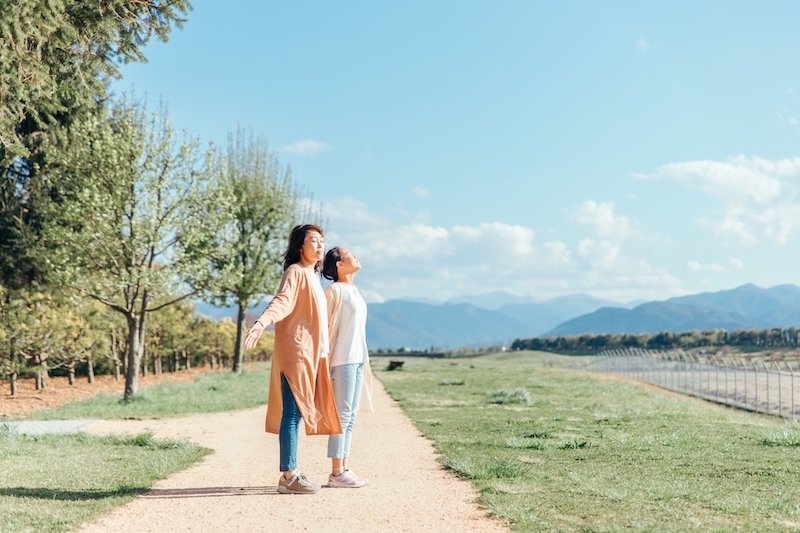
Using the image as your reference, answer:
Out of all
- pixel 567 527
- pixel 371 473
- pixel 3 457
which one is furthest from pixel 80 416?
pixel 567 527

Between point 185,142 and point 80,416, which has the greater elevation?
point 185,142

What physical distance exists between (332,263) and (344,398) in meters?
1.33

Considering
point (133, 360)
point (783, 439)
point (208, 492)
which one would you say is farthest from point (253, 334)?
point (133, 360)

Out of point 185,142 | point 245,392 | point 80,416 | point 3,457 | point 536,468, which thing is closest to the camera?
point 536,468

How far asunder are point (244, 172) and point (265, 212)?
2.17m

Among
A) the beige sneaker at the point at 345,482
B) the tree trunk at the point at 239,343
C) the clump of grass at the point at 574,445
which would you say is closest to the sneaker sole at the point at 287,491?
the beige sneaker at the point at 345,482

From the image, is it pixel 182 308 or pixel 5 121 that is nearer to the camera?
pixel 5 121

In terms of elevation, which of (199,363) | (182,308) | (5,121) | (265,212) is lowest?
(199,363)

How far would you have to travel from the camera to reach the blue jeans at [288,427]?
6.93 m

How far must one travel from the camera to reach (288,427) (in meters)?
6.93

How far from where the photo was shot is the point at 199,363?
45.8 m

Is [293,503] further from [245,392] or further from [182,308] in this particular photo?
[182,308]

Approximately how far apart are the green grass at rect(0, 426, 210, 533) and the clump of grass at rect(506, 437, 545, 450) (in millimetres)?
4178

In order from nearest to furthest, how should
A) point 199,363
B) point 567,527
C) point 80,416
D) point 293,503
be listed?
point 567,527 < point 293,503 < point 80,416 < point 199,363
